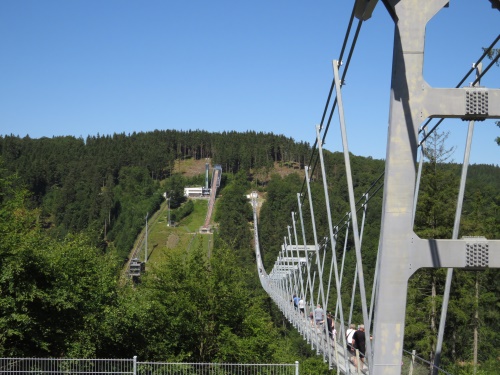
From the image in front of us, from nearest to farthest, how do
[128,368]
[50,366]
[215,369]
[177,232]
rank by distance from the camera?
[128,368]
[50,366]
[215,369]
[177,232]

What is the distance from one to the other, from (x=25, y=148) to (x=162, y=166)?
36077mm

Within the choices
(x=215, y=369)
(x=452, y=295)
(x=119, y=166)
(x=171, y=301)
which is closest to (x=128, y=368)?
(x=215, y=369)

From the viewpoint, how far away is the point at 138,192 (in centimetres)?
12706

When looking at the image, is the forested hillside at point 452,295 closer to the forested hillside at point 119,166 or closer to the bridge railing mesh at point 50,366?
the bridge railing mesh at point 50,366

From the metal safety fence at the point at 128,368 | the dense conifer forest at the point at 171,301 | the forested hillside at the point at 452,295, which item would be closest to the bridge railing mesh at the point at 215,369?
the metal safety fence at the point at 128,368

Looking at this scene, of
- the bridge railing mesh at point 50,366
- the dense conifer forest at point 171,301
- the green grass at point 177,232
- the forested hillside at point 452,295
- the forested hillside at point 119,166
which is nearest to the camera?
the bridge railing mesh at point 50,366

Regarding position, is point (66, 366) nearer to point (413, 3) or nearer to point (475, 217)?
point (413, 3)

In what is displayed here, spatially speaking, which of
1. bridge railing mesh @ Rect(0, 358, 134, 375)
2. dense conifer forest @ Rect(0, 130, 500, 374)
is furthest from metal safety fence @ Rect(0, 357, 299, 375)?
dense conifer forest @ Rect(0, 130, 500, 374)

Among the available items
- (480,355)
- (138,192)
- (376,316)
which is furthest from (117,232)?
(376,316)

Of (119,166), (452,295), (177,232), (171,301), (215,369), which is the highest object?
(119,166)

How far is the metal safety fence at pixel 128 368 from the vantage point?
11219 millimetres

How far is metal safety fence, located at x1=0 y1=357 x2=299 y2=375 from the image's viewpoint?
1122 cm

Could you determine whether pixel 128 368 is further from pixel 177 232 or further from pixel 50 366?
pixel 177 232

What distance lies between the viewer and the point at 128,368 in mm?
11633
